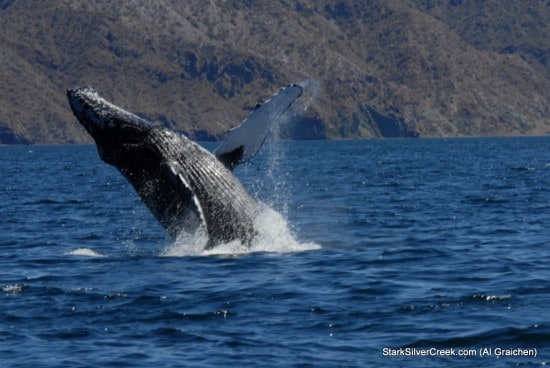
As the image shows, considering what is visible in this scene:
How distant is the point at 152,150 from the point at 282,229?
375cm

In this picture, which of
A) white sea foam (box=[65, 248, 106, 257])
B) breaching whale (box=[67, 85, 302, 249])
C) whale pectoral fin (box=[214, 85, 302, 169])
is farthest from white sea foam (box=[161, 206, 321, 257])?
white sea foam (box=[65, 248, 106, 257])

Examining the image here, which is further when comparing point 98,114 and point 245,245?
point 245,245

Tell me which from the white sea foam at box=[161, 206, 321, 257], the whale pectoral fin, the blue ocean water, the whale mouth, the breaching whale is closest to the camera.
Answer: the blue ocean water

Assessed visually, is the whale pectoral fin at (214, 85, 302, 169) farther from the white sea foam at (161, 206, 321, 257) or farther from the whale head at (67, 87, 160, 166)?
the whale head at (67, 87, 160, 166)

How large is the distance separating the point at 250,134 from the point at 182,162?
1339 mm

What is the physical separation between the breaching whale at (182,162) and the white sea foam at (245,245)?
0.87 feet

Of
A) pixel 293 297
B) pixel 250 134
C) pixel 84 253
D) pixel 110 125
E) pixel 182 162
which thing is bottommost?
pixel 293 297

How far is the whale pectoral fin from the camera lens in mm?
18203

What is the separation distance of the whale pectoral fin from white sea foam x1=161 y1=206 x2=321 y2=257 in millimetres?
1186

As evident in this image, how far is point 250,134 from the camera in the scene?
1841cm

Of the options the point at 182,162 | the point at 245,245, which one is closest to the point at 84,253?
the point at 245,245

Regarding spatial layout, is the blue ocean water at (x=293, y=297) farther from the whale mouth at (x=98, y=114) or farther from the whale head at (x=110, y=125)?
the whale mouth at (x=98, y=114)

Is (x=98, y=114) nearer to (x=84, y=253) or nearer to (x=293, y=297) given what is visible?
(x=293, y=297)

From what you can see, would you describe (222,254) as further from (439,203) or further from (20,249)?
(439,203)
